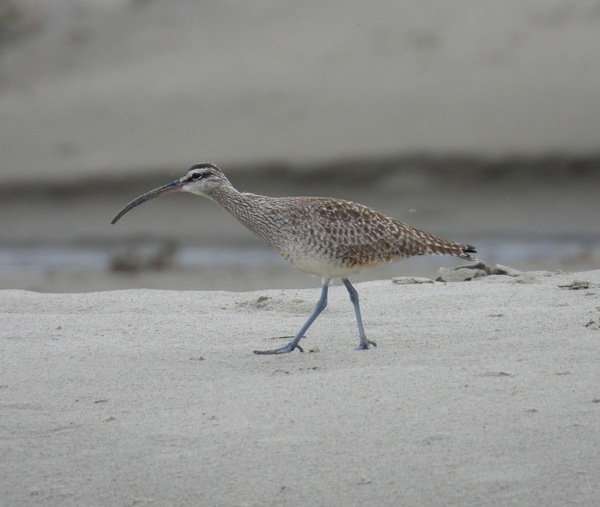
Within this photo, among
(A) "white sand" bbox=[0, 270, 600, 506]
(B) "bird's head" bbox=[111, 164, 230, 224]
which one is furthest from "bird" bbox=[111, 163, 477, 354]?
(A) "white sand" bbox=[0, 270, 600, 506]

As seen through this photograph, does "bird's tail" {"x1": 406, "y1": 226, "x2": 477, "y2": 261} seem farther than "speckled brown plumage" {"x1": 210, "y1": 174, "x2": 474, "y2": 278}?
Yes

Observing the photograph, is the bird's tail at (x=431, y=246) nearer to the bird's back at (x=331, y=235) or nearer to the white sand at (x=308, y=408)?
the bird's back at (x=331, y=235)

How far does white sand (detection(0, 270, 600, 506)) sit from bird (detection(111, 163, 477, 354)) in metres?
0.46

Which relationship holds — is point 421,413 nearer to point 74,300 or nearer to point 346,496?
point 346,496

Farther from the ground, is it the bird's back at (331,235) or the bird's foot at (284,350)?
the bird's back at (331,235)

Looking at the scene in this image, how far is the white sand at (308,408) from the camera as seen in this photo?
17.8 feet

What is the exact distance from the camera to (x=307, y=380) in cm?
684

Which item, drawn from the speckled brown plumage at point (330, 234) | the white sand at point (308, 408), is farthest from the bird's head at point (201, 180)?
the white sand at point (308, 408)

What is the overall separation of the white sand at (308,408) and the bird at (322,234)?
460 millimetres

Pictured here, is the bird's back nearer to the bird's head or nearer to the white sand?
the bird's head

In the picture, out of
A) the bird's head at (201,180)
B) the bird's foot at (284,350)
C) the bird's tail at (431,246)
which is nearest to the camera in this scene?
the bird's foot at (284,350)

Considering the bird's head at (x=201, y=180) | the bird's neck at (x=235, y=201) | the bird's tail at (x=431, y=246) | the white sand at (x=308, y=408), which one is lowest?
the white sand at (x=308, y=408)

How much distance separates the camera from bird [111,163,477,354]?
7.95 m

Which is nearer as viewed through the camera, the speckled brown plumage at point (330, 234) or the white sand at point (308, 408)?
the white sand at point (308, 408)
